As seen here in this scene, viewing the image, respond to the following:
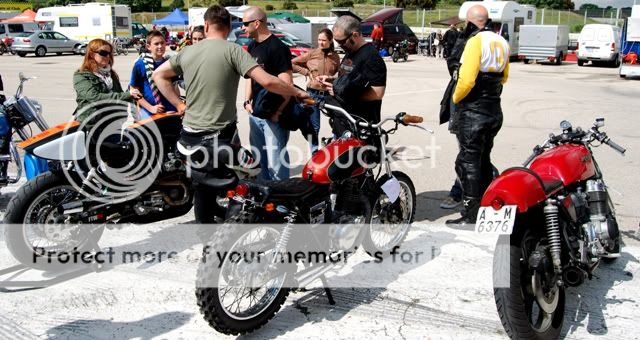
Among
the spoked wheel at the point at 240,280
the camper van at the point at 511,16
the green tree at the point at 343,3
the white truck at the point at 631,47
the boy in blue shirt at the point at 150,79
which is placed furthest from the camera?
the green tree at the point at 343,3

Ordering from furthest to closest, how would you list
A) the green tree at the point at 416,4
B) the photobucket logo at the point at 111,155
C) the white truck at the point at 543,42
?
the green tree at the point at 416,4 → the white truck at the point at 543,42 → the photobucket logo at the point at 111,155

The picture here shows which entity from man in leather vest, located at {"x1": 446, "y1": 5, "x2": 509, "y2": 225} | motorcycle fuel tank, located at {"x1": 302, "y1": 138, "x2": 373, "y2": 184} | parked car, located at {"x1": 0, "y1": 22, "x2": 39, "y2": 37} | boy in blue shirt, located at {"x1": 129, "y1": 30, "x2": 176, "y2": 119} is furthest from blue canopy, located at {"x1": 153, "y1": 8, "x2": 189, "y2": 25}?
A: motorcycle fuel tank, located at {"x1": 302, "y1": 138, "x2": 373, "y2": 184}

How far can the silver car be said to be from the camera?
31422mm

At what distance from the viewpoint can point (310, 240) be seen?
3820mm

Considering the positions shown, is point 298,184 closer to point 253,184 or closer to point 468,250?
point 253,184

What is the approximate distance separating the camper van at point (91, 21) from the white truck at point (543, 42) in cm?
2397

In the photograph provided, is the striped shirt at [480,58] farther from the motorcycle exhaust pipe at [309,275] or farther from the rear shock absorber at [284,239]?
the rear shock absorber at [284,239]

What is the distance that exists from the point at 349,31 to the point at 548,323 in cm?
302

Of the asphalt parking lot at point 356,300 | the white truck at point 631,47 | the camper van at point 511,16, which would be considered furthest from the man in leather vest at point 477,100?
the camper van at point 511,16

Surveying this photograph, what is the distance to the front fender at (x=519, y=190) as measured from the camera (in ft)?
10.9

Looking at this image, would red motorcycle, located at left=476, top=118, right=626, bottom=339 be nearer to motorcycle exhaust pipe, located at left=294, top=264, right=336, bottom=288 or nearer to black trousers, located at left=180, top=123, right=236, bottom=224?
motorcycle exhaust pipe, located at left=294, top=264, right=336, bottom=288

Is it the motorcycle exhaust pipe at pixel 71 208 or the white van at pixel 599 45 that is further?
the white van at pixel 599 45

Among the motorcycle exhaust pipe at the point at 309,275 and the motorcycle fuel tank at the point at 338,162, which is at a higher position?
the motorcycle fuel tank at the point at 338,162

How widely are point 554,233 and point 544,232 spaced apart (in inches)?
3.2
